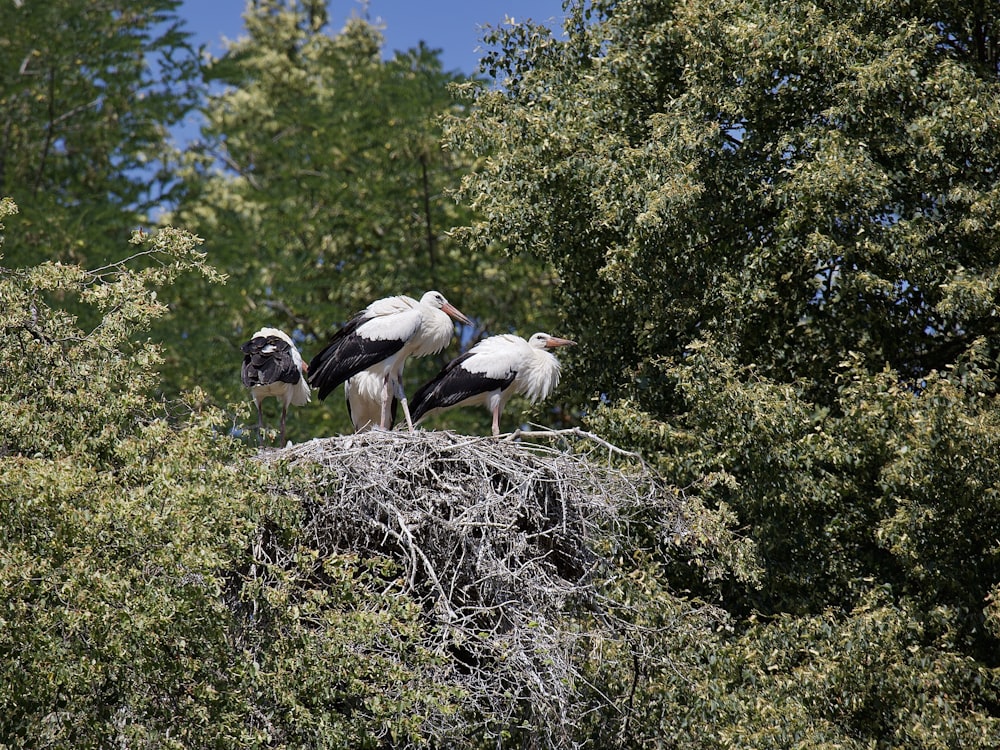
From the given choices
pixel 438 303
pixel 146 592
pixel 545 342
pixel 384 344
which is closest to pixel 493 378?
pixel 545 342

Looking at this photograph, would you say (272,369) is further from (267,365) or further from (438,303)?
(438,303)

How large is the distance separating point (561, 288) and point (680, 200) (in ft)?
9.52

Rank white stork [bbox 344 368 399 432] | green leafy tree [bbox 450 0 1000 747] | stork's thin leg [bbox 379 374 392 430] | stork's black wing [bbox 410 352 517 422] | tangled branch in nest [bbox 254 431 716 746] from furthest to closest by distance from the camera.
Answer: white stork [bbox 344 368 399 432]
stork's thin leg [bbox 379 374 392 430]
stork's black wing [bbox 410 352 517 422]
green leafy tree [bbox 450 0 1000 747]
tangled branch in nest [bbox 254 431 716 746]

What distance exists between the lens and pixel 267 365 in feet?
40.4

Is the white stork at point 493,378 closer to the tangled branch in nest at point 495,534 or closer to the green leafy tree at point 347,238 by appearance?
the tangled branch in nest at point 495,534

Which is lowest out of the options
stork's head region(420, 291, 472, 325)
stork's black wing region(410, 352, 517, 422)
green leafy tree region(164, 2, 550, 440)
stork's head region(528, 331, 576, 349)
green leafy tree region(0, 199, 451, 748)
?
green leafy tree region(0, 199, 451, 748)

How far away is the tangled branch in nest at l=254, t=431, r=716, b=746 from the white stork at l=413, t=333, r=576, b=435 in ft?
6.50

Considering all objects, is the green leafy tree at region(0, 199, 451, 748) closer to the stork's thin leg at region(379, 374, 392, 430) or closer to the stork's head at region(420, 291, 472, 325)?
the stork's thin leg at region(379, 374, 392, 430)

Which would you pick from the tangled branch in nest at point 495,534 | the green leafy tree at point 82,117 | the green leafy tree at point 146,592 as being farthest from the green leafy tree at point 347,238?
the green leafy tree at point 146,592

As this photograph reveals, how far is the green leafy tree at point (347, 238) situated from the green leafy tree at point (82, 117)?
5.77 feet

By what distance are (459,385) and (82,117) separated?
1434 cm

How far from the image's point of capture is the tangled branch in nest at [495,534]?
350 inches

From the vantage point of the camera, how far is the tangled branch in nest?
8898mm

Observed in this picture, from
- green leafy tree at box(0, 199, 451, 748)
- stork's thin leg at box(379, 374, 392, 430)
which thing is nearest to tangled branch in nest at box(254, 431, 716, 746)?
green leafy tree at box(0, 199, 451, 748)
